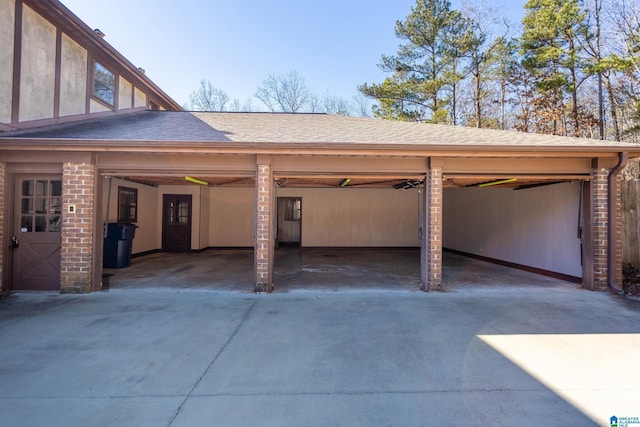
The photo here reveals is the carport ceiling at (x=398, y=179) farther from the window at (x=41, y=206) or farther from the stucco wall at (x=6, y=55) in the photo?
the stucco wall at (x=6, y=55)

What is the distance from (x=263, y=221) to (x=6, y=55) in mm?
5174

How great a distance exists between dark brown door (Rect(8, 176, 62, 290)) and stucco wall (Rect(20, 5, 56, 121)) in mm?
1324

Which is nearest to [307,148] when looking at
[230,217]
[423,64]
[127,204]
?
[127,204]

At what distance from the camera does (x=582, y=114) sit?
563 inches

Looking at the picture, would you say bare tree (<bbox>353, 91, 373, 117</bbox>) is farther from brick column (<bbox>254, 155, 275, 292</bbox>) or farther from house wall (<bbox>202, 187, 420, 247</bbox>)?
brick column (<bbox>254, 155, 275, 292</bbox>)

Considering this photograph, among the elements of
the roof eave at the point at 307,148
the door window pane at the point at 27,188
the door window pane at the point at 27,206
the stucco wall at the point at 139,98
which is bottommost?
the door window pane at the point at 27,206

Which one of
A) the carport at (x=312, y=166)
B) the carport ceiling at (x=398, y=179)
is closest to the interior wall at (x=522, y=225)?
the carport at (x=312, y=166)

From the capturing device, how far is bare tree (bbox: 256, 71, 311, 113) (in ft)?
84.7

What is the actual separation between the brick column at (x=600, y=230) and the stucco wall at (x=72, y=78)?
1078cm

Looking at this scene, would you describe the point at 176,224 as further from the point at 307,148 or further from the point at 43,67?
the point at 307,148

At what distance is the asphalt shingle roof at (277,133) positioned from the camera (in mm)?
5863

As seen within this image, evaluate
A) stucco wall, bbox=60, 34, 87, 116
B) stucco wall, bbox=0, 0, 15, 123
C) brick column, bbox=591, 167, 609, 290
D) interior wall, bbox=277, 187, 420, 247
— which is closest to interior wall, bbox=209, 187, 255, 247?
interior wall, bbox=277, 187, 420, 247

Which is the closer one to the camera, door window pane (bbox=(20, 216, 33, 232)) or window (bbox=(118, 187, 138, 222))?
door window pane (bbox=(20, 216, 33, 232))

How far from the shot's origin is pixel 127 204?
1018 cm
